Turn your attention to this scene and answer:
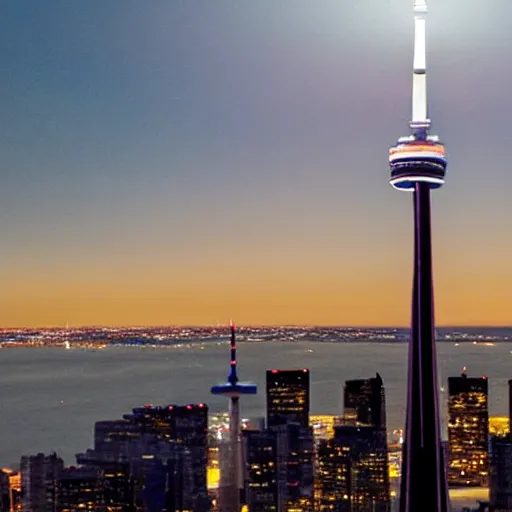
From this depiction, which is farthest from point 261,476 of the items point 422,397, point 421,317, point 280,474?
point 421,317

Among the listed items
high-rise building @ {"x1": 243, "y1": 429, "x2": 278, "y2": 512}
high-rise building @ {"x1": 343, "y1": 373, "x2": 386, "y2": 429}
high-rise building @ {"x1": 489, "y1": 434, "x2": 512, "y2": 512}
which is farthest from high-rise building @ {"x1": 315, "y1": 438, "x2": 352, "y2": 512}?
high-rise building @ {"x1": 343, "y1": 373, "x2": 386, "y2": 429}

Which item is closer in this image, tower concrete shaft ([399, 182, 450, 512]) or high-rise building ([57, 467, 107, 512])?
tower concrete shaft ([399, 182, 450, 512])

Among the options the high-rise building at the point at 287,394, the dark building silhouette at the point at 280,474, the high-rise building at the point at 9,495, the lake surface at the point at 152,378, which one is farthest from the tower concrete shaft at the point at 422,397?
the high-rise building at the point at 287,394

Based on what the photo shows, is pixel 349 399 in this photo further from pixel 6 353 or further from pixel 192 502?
pixel 6 353

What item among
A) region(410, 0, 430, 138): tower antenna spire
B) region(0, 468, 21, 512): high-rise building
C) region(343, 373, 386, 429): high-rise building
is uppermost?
region(410, 0, 430, 138): tower antenna spire

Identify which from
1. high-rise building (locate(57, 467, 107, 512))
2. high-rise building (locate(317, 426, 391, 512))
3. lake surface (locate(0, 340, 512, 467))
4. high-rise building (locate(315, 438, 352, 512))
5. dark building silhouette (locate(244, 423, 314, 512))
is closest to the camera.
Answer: high-rise building (locate(57, 467, 107, 512))

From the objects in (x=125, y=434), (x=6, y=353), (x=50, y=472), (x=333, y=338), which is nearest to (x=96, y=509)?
(x=50, y=472)

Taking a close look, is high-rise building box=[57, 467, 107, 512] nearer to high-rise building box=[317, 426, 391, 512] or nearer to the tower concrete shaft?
high-rise building box=[317, 426, 391, 512]
